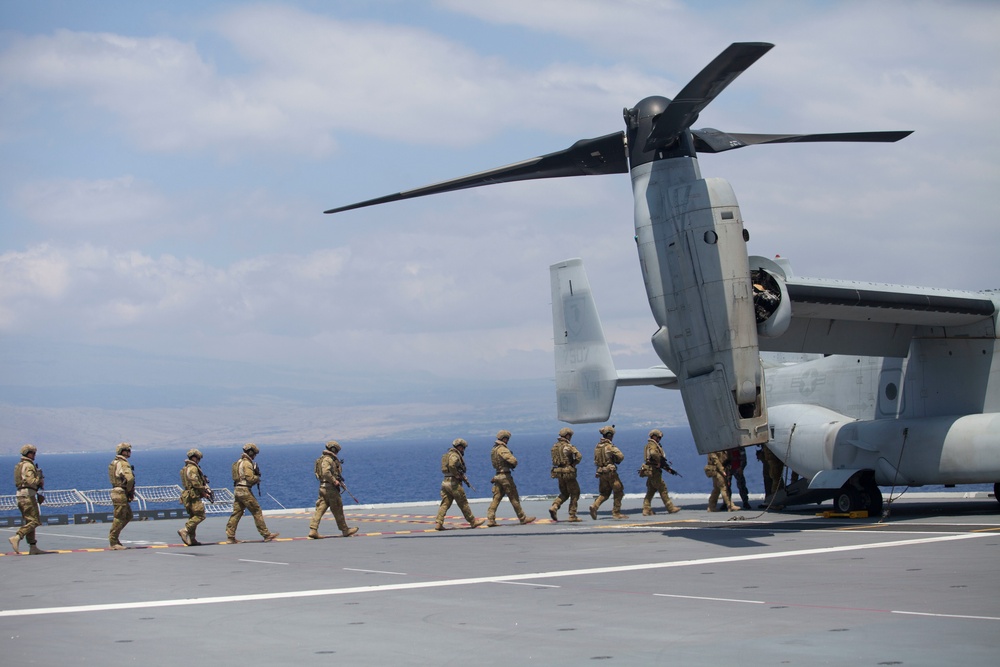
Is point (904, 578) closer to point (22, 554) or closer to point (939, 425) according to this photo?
point (939, 425)

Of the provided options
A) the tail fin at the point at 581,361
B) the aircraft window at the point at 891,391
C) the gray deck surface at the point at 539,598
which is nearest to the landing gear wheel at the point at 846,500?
the gray deck surface at the point at 539,598

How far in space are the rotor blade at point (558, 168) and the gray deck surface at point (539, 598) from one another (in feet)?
18.3

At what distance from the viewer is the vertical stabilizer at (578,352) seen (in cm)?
2303

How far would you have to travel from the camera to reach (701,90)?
1423 centimetres

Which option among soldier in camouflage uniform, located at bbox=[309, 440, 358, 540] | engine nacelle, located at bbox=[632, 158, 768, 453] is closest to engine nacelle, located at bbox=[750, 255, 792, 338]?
engine nacelle, located at bbox=[632, 158, 768, 453]

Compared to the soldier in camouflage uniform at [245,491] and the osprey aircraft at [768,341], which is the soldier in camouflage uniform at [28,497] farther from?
the osprey aircraft at [768,341]

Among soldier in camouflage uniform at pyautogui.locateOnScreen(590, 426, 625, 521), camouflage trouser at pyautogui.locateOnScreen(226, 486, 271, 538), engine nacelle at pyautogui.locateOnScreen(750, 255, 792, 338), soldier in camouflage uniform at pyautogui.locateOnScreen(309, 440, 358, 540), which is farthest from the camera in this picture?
soldier in camouflage uniform at pyautogui.locateOnScreen(590, 426, 625, 521)

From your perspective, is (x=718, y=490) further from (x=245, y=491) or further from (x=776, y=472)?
(x=245, y=491)

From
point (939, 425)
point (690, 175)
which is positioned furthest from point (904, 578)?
point (939, 425)

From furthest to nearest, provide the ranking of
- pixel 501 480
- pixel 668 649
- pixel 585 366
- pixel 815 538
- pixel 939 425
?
1. pixel 585 366
2. pixel 501 480
3. pixel 939 425
4. pixel 815 538
5. pixel 668 649

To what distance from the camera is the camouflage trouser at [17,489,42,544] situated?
1685 centimetres

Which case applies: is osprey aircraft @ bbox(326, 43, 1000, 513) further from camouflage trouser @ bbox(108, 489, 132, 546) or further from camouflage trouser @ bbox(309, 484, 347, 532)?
camouflage trouser @ bbox(108, 489, 132, 546)

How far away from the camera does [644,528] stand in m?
18.1

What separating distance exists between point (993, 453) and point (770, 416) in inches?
183
